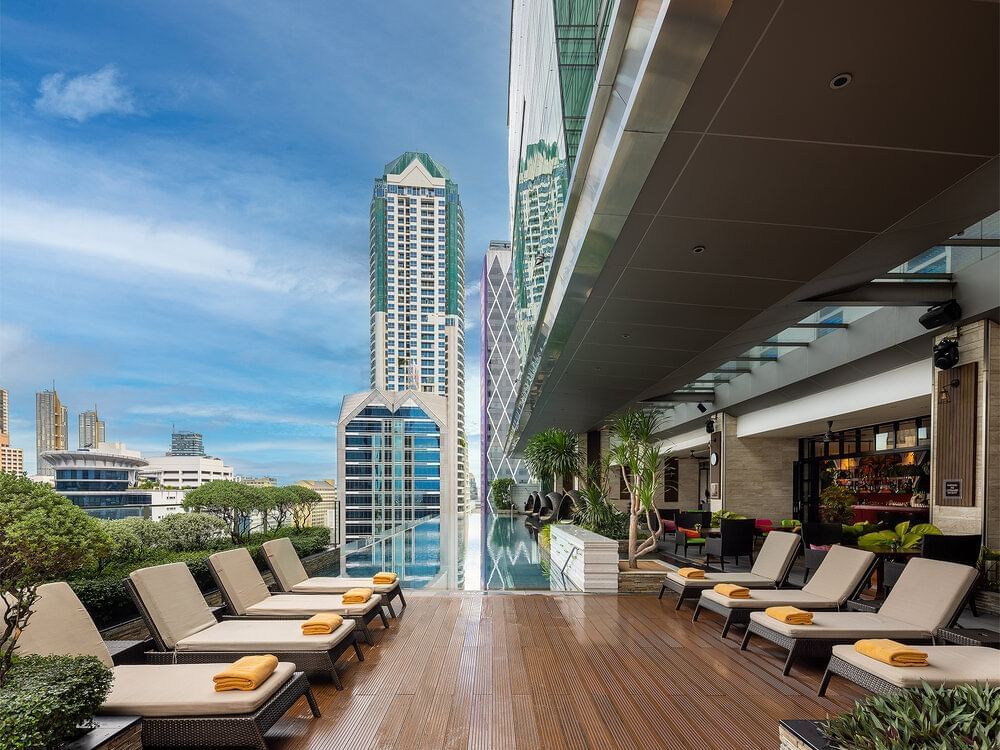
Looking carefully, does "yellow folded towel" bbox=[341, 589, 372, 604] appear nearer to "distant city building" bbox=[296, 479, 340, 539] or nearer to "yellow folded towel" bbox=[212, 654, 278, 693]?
"yellow folded towel" bbox=[212, 654, 278, 693]

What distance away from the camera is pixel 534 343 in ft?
34.9

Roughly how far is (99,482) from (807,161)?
794 centimetres

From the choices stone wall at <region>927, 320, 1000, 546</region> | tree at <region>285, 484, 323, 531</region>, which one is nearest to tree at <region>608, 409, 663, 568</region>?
stone wall at <region>927, 320, 1000, 546</region>

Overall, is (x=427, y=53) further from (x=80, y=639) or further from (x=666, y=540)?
(x=80, y=639)

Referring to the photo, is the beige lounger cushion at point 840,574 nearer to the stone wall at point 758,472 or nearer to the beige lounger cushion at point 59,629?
the beige lounger cushion at point 59,629

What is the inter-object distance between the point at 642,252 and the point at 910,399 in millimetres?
6332

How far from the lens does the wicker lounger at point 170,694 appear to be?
3053 mm

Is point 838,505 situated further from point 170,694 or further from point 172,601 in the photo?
point 170,694

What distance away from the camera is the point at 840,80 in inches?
112

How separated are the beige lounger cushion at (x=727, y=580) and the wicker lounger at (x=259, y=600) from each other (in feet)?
10.5

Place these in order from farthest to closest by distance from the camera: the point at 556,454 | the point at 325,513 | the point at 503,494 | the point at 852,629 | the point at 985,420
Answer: the point at 503,494 → the point at 556,454 → the point at 325,513 → the point at 985,420 → the point at 852,629

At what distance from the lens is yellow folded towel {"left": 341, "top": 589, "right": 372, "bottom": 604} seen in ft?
18.0

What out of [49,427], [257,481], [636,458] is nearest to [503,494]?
[257,481]

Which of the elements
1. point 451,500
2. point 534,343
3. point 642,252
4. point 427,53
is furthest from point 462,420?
point 642,252
